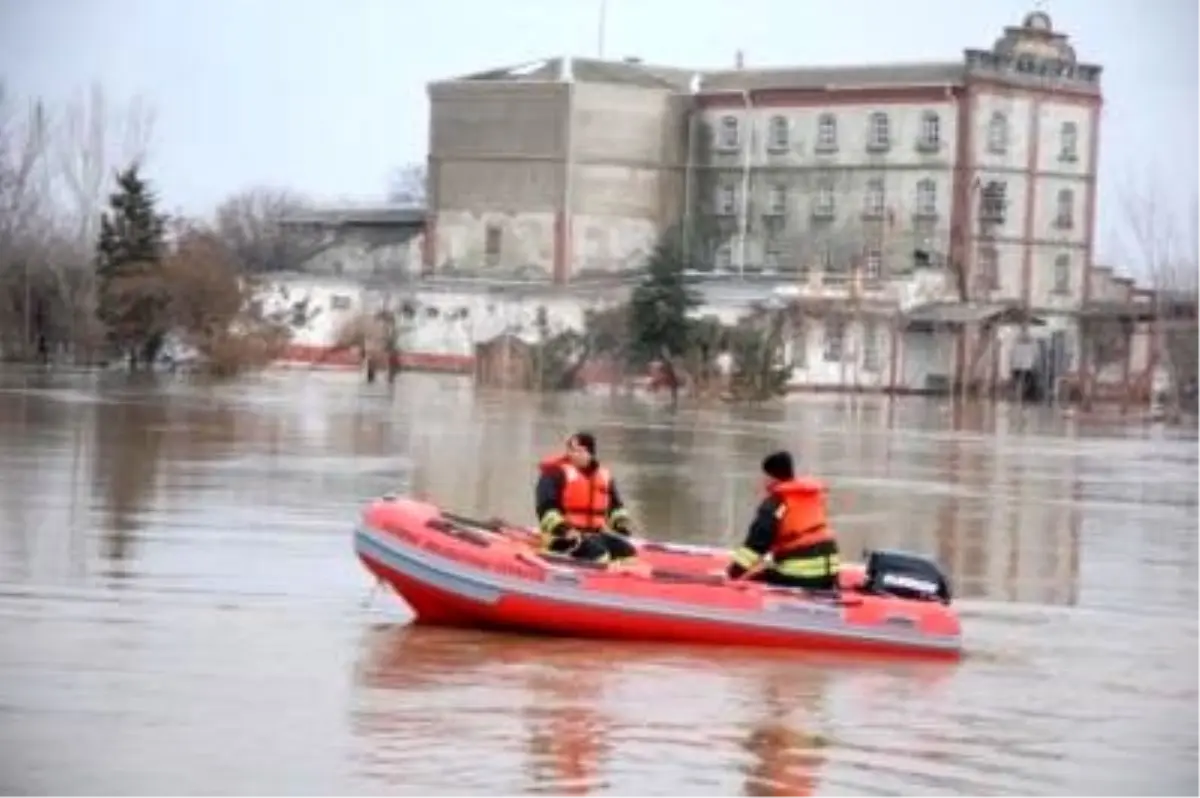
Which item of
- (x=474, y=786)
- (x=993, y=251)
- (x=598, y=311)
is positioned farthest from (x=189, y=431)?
(x=993, y=251)

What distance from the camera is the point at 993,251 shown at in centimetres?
7281

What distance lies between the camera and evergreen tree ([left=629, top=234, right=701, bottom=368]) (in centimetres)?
6253

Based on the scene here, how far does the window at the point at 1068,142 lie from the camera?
241 ft

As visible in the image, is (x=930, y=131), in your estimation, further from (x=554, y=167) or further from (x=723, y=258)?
(x=554, y=167)

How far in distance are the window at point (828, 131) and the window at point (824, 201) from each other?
1.13 meters

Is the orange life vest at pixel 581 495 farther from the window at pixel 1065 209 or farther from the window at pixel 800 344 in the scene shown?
the window at pixel 1065 209

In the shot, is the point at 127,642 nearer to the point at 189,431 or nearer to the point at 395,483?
the point at 395,483

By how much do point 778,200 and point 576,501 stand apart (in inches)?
2450

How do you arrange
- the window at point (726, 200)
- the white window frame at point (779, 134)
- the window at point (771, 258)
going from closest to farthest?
the white window frame at point (779, 134), the window at point (771, 258), the window at point (726, 200)

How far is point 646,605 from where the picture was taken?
13508 mm

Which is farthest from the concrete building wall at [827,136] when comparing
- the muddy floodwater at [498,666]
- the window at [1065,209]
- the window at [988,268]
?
the muddy floodwater at [498,666]

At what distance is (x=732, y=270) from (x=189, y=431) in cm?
4463

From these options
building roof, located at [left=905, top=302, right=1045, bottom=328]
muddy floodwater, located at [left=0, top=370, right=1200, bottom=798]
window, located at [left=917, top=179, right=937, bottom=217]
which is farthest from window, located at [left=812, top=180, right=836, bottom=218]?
muddy floodwater, located at [left=0, top=370, right=1200, bottom=798]

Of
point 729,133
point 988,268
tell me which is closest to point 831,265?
point 988,268
